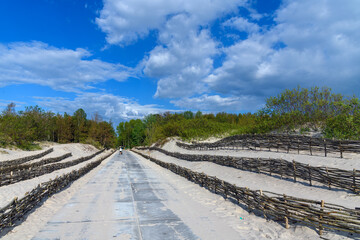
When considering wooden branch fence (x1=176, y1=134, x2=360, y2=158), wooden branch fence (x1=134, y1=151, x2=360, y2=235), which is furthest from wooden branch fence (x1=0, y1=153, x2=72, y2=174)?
wooden branch fence (x1=176, y1=134, x2=360, y2=158)

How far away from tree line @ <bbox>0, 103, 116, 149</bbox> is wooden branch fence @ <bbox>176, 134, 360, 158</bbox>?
130 feet

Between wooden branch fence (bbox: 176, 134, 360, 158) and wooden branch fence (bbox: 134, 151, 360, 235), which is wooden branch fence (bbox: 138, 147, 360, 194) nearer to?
wooden branch fence (bbox: 134, 151, 360, 235)

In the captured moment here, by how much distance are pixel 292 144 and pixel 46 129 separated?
68.3 meters

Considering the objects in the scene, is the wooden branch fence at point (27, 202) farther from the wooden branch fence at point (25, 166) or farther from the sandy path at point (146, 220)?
the wooden branch fence at point (25, 166)

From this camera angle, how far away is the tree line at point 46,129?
4831cm

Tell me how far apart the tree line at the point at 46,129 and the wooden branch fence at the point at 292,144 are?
39662 mm

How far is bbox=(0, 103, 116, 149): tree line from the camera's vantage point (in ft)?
159

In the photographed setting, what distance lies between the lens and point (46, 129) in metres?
70.6

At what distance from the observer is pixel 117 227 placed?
8742mm

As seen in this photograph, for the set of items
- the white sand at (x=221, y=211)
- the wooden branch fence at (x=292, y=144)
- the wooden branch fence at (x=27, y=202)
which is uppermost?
the wooden branch fence at (x=292, y=144)

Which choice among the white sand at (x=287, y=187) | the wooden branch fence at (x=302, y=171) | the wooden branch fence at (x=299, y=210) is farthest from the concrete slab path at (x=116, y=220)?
the wooden branch fence at (x=302, y=171)

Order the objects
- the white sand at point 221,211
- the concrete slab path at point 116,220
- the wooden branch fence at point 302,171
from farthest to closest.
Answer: the wooden branch fence at point 302,171 → the white sand at point 221,211 → the concrete slab path at point 116,220

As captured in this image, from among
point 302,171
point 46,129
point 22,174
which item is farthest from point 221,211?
point 46,129

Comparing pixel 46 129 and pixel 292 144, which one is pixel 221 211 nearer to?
pixel 292 144
